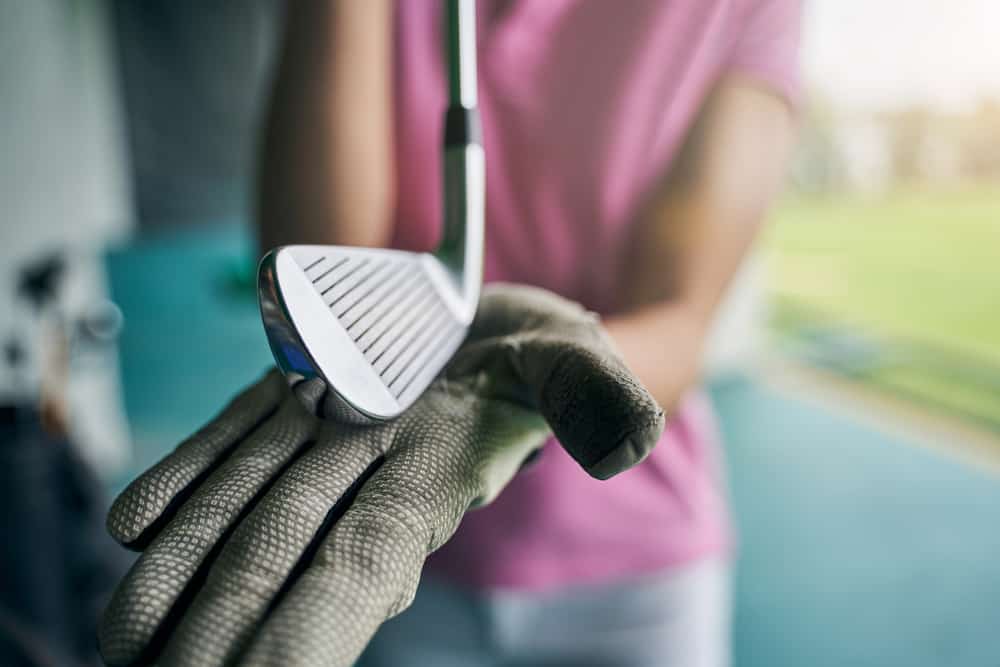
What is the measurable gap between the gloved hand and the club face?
0.04 ft

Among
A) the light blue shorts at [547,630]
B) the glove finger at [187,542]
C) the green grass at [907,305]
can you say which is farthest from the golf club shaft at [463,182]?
the green grass at [907,305]

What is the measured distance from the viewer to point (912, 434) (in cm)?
211

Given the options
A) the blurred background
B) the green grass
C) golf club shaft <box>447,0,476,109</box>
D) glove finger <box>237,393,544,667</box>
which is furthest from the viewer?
the green grass

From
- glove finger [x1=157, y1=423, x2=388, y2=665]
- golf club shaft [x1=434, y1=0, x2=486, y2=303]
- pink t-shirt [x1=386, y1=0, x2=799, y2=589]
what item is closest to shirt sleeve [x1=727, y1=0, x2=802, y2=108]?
pink t-shirt [x1=386, y1=0, x2=799, y2=589]

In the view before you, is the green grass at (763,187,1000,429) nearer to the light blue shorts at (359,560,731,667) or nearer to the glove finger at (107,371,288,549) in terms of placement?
the light blue shorts at (359,560,731,667)

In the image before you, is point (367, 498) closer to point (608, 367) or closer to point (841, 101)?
point (608, 367)

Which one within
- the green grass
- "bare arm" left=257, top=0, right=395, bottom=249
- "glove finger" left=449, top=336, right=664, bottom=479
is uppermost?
"bare arm" left=257, top=0, right=395, bottom=249

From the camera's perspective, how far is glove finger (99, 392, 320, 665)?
0.17 meters

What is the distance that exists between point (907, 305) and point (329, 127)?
295 cm

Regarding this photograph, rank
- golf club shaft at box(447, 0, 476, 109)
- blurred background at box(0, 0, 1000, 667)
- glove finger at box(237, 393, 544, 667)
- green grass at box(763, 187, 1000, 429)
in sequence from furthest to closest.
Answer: green grass at box(763, 187, 1000, 429) → blurred background at box(0, 0, 1000, 667) → golf club shaft at box(447, 0, 476, 109) → glove finger at box(237, 393, 544, 667)

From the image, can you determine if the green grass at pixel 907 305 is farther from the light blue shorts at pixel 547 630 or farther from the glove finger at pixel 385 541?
the glove finger at pixel 385 541

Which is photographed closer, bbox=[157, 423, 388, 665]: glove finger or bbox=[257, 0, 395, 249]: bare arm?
bbox=[157, 423, 388, 665]: glove finger

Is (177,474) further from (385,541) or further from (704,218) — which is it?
(704,218)

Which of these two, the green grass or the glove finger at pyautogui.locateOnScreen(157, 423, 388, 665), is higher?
the glove finger at pyautogui.locateOnScreen(157, 423, 388, 665)
